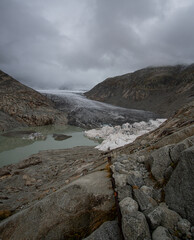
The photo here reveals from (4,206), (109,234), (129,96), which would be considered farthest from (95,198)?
(129,96)

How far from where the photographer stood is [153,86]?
2889 inches

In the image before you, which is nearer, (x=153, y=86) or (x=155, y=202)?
(x=155, y=202)

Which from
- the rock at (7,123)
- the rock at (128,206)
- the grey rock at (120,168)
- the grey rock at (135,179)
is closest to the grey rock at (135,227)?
the rock at (128,206)

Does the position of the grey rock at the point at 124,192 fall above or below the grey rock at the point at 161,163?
below

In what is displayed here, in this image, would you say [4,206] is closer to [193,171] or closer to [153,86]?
[193,171]

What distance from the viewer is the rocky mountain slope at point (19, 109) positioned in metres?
30.2

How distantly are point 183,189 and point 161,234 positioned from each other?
723mm

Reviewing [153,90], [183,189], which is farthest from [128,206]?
[153,90]

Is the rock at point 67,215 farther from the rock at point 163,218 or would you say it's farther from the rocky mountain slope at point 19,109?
the rocky mountain slope at point 19,109

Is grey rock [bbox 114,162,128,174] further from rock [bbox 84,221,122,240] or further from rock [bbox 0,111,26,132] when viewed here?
rock [bbox 0,111,26,132]

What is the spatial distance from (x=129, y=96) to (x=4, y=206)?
78.2 meters

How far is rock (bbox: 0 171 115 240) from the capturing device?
2290 millimetres

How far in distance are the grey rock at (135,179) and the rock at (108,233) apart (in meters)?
0.79

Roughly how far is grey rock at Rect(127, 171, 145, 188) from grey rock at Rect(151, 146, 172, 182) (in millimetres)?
292
